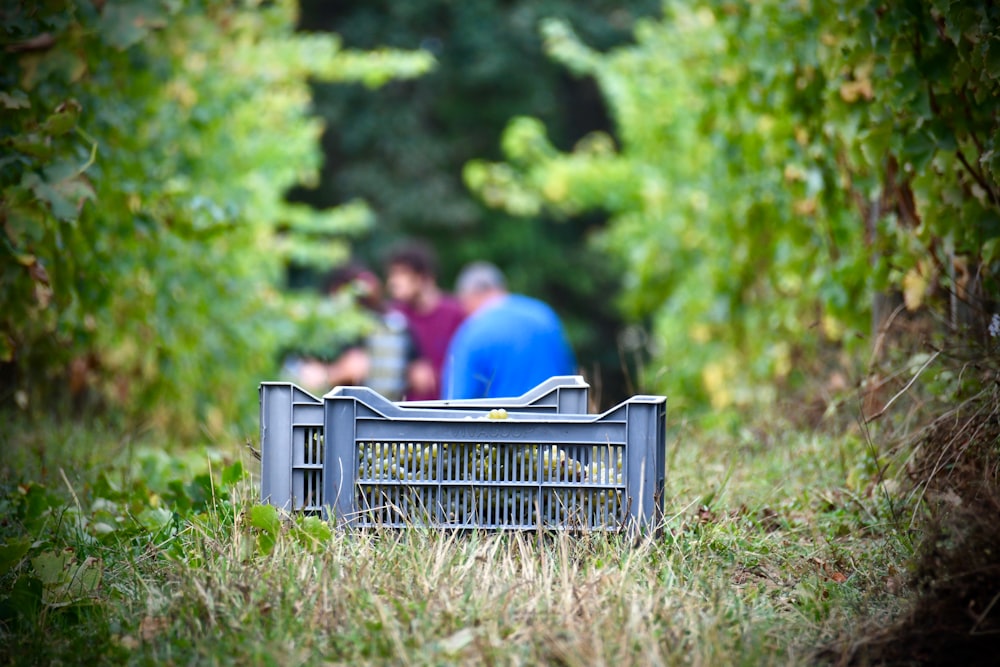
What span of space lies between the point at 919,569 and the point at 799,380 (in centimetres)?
341

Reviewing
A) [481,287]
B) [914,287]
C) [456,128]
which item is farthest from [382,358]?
[456,128]

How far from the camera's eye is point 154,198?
18.2ft

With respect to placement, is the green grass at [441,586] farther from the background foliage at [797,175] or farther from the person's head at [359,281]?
the person's head at [359,281]

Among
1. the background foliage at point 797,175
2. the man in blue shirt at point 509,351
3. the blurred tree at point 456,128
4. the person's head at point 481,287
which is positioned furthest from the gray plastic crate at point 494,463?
the blurred tree at point 456,128

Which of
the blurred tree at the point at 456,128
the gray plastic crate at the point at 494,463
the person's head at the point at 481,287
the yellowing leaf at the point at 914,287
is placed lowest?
the gray plastic crate at the point at 494,463

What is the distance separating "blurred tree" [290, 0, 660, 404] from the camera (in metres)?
19.1

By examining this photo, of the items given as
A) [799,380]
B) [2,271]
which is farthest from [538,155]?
[2,271]

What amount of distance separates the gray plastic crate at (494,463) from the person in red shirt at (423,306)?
5.76m

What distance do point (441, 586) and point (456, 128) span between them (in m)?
18.4

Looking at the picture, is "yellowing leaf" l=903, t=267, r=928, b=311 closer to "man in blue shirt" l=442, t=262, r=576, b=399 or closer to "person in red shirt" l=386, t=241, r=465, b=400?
"man in blue shirt" l=442, t=262, r=576, b=399

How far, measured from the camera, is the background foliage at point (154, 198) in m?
4.05

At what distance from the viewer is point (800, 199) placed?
518 centimetres

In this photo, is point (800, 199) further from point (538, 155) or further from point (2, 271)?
point (538, 155)

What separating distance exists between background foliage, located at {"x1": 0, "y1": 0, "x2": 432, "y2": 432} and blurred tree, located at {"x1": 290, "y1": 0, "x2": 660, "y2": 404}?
9.93 metres
